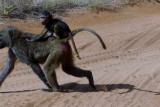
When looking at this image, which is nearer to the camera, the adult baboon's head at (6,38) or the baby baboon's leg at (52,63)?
the baby baboon's leg at (52,63)

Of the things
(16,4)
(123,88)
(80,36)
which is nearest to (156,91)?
(123,88)

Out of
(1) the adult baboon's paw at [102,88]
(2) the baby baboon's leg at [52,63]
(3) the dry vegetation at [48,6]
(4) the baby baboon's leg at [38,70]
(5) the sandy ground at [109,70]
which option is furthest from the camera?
(3) the dry vegetation at [48,6]

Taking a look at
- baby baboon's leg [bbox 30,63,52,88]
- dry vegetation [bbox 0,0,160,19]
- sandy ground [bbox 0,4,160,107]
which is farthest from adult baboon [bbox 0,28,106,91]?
dry vegetation [bbox 0,0,160,19]

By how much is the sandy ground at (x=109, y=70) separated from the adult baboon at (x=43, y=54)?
31 centimetres

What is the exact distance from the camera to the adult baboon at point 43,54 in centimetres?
880

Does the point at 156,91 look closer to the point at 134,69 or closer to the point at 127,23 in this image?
the point at 134,69

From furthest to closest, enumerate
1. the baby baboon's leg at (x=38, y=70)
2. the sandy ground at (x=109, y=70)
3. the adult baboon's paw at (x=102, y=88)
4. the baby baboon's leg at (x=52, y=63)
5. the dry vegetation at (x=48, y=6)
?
1. the dry vegetation at (x=48, y=6)
2. the adult baboon's paw at (x=102, y=88)
3. the baby baboon's leg at (x=38, y=70)
4. the baby baboon's leg at (x=52, y=63)
5. the sandy ground at (x=109, y=70)

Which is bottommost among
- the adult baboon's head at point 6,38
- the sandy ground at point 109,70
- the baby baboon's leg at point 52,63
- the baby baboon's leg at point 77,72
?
the sandy ground at point 109,70

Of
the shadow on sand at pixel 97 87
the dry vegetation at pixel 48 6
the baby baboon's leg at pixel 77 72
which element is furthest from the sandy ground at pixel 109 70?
the dry vegetation at pixel 48 6

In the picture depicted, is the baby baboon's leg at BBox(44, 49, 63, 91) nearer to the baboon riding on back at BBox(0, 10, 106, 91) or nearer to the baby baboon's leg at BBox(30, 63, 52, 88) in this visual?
the baboon riding on back at BBox(0, 10, 106, 91)

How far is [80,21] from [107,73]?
5.37 metres

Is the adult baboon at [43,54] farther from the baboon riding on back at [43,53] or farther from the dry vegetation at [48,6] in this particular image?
the dry vegetation at [48,6]

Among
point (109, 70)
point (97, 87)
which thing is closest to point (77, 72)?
point (97, 87)

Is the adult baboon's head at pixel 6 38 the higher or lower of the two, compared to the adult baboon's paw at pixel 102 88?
higher
